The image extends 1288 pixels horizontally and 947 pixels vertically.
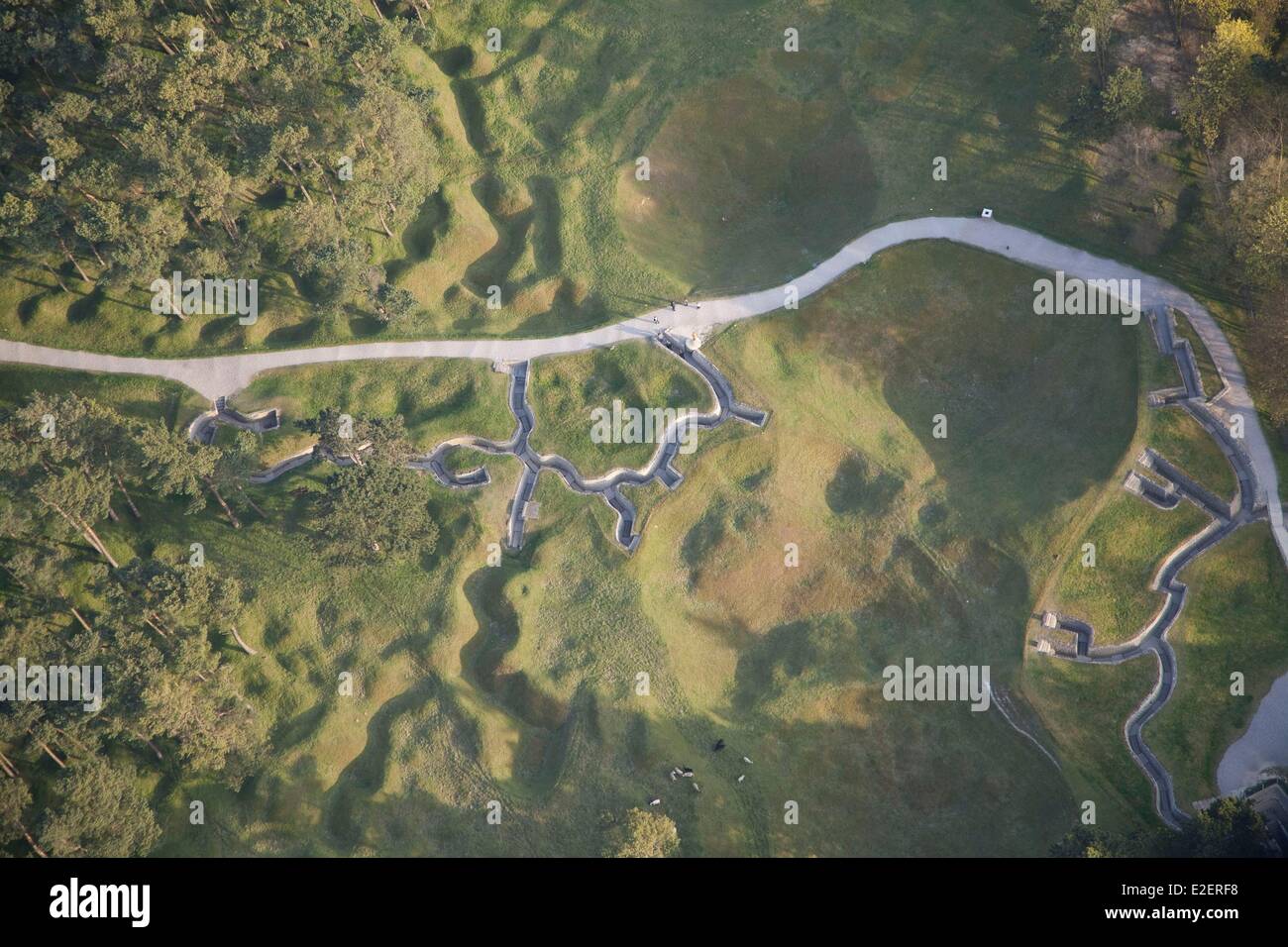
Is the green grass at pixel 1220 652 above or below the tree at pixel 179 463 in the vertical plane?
below

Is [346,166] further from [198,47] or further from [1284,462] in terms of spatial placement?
[1284,462]

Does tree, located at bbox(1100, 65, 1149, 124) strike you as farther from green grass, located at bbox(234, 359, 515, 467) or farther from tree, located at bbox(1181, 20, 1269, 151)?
green grass, located at bbox(234, 359, 515, 467)

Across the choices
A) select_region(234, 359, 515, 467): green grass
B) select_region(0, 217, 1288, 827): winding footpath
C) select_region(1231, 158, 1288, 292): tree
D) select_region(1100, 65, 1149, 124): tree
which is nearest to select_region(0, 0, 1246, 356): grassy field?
select_region(0, 217, 1288, 827): winding footpath

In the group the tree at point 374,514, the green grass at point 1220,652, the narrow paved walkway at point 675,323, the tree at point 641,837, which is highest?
the narrow paved walkway at point 675,323

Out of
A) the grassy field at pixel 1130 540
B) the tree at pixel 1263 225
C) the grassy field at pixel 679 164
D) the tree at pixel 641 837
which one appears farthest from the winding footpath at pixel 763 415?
the tree at pixel 641 837

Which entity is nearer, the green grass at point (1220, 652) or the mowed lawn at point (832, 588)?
the green grass at point (1220, 652)

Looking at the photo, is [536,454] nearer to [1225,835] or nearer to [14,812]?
[14,812]

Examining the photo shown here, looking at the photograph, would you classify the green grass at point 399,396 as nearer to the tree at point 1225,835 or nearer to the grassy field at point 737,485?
the grassy field at point 737,485

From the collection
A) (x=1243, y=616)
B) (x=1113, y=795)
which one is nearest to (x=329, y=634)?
(x=1113, y=795)
